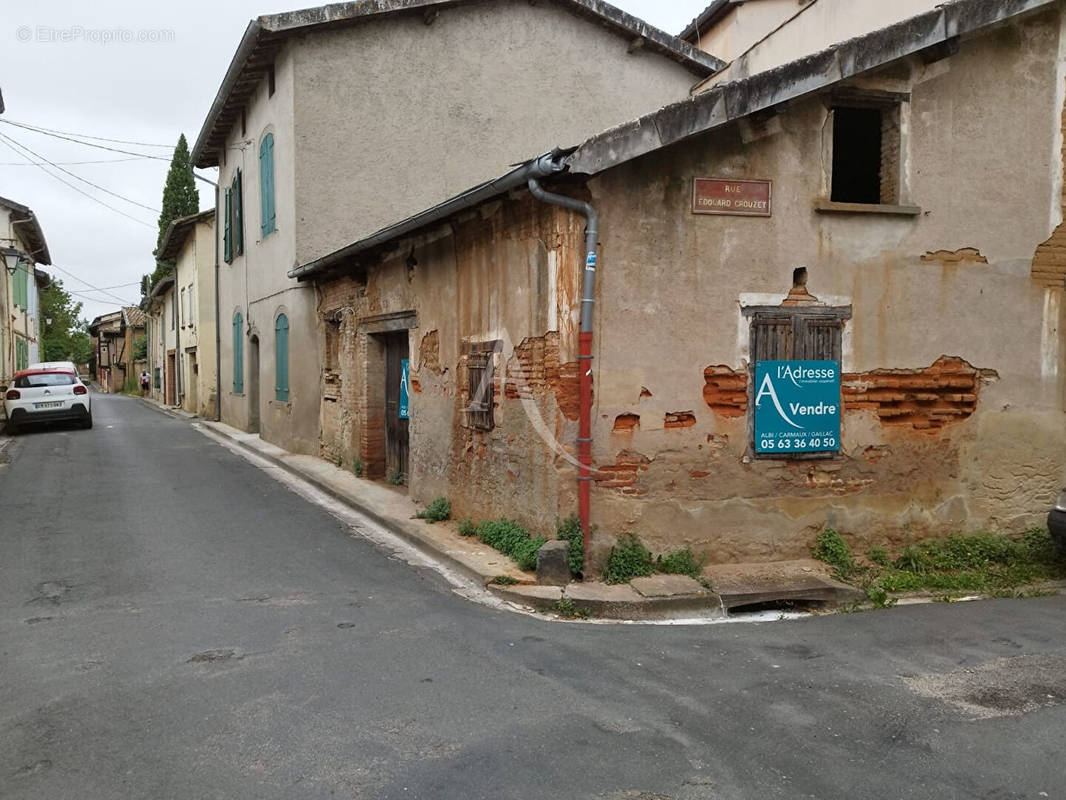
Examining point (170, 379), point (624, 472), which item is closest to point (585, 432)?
point (624, 472)

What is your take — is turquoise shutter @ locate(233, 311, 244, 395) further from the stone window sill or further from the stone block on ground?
the stone window sill

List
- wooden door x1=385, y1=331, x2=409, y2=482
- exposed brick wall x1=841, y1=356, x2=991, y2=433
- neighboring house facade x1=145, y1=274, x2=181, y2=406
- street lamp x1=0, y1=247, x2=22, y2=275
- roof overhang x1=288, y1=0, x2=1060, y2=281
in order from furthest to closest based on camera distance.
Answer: neighboring house facade x1=145, y1=274, x2=181, y2=406
street lamp x1=0, y1=247, x2=22, y2=275
wooden door x1=385, y1=331, x2=409, y2=482
exposed brick wall x1=841, y1=356, x2=991, y2=433
roof overhang x1=288, y1=0, x2=1060, y2=281

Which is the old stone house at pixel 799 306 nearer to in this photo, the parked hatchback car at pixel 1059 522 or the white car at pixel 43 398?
the parked hatchback car at pixel 1059 522

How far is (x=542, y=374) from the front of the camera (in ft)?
23.6

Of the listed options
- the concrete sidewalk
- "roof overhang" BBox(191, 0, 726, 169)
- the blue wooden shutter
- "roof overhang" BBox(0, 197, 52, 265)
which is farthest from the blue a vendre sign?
"roof overhang" BBox(0, 197, 52, 265)

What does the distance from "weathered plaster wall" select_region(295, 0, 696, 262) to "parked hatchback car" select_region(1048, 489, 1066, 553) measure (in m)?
10.6

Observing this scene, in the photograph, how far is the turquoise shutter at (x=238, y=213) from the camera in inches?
743

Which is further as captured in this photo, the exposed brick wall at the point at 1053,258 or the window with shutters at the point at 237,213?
the window with shutters at the point at 237,213

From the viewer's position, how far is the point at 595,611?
617 cm

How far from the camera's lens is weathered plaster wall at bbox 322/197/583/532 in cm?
695

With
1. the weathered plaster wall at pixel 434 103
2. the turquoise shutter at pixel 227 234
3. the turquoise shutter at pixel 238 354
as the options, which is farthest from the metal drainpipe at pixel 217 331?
the weathered plaster wall at pixel 434 103

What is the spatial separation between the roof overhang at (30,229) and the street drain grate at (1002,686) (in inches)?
1147

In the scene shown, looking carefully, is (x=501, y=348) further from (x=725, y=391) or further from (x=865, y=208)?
(x=865, y=208)

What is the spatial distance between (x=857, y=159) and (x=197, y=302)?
21890 millimetres
